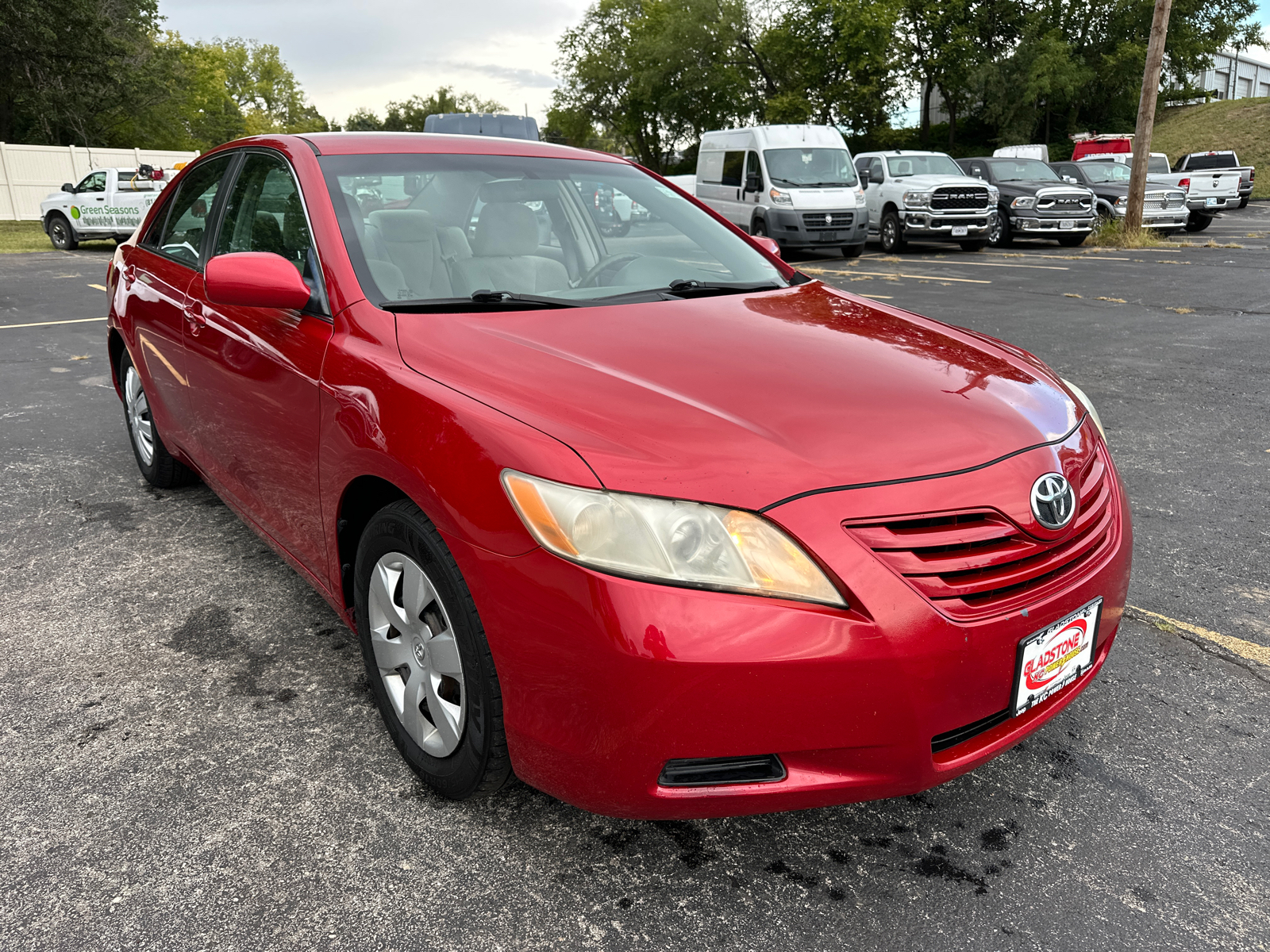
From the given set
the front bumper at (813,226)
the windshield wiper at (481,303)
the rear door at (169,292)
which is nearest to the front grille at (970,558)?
the windshield wiper at (481,303)

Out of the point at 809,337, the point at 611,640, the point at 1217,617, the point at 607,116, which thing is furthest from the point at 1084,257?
the point at 607,116

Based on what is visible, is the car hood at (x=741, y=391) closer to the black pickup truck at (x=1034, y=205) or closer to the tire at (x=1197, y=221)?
the black pickup truck at (x=1034, y=205)

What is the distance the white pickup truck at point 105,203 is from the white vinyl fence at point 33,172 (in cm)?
999

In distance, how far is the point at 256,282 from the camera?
2.52m

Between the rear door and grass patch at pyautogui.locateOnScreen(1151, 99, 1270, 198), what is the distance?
43.7 m

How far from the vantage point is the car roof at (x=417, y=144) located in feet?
9.93

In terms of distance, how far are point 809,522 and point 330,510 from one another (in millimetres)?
1346

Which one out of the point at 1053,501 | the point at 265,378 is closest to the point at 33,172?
the point at 265,378

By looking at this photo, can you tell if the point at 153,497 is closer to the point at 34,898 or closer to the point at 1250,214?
the point at 34,898

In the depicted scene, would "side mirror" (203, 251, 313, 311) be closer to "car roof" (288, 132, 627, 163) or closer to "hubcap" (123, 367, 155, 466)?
"car roof" (288, 132, 627, 163)

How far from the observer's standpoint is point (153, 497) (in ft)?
14.5

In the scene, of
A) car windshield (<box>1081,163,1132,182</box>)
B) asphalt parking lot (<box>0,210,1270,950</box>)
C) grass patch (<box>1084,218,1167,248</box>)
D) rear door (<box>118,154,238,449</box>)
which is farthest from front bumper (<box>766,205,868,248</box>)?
rear door (<box>118,154,238,449</box>)

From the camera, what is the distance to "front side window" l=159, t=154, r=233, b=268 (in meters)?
3.61

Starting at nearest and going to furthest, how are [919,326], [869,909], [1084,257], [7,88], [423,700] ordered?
1. [869,909]
2. [423,700]
3. [919,326]
4. [1084,257]
5. [7,88]
